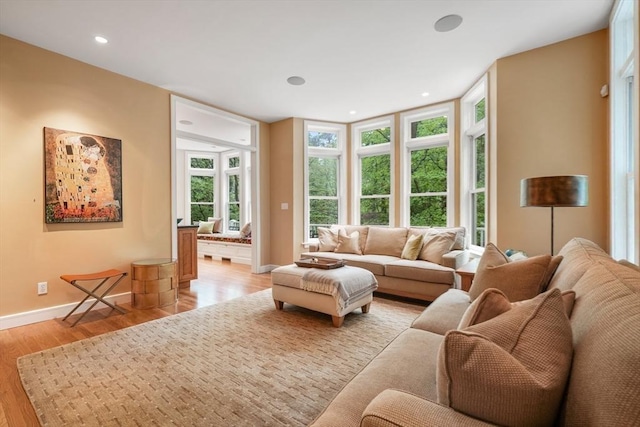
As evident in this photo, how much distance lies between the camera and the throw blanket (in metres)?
2.86

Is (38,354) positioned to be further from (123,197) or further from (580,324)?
(580,324)

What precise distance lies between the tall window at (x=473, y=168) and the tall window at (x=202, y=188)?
6.48 meters

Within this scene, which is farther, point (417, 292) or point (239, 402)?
point (417, 292)

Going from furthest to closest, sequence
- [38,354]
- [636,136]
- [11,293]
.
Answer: [11,293] < [38,354] < [636,136]

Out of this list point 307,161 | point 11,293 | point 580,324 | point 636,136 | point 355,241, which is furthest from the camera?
point 307,161

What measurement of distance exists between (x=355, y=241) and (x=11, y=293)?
13.5 feet

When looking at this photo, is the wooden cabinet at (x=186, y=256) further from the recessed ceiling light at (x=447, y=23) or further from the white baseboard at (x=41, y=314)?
the recessed ceiling light at (x=447, y=23)

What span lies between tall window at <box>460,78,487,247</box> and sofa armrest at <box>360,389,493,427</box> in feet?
12.7

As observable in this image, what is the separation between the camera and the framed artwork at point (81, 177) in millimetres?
3121

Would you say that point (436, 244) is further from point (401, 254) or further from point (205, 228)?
point (205, 228)

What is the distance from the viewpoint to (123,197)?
3.70 metres

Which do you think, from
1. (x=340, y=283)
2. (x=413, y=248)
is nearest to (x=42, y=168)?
(x=340, y=283)

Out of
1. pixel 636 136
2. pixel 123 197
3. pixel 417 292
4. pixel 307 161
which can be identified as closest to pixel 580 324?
pixel 636 136

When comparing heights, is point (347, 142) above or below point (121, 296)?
above
